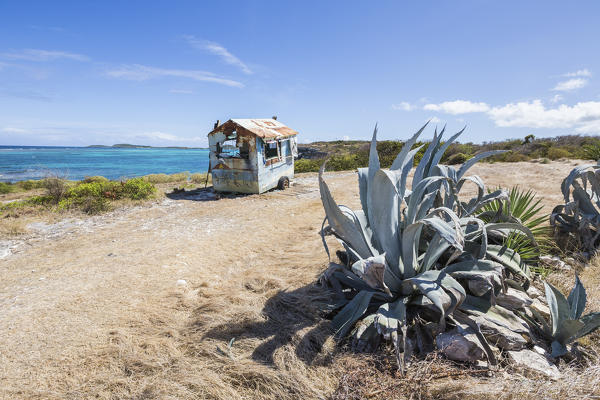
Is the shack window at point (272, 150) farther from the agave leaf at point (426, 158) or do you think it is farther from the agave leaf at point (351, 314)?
the agave leaf at point (351, 314)

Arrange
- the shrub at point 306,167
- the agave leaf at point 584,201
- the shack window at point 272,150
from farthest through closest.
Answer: the shrub at point 306,167 → the shack window at point 272,150 → the agave leaf at point 584,201

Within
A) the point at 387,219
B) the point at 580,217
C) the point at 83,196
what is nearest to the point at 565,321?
the point at 387,219

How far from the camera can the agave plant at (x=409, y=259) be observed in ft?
6.41

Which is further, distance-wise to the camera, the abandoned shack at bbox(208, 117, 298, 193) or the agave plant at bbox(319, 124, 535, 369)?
the abandoned shack at bbox(208, 117, 298, 193)

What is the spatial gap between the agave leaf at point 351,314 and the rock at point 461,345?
0.53 meters

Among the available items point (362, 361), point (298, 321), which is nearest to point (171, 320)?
point (298, 321)

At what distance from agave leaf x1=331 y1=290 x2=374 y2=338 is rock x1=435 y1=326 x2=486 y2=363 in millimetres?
534

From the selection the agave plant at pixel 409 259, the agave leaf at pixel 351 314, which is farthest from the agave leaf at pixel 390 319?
the agave leaf at pixel 351 314

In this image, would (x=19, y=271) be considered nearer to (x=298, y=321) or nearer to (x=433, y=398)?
(x=298, y=321)

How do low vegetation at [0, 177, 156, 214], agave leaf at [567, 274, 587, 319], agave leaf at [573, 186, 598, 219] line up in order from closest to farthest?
agave leaf at [567, 274, 587, 319] → agave leaf at [573, 186, 598, 219] → low vegetation at [0, 177, 156, 214]

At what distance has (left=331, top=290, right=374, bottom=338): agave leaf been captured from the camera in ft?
7.02

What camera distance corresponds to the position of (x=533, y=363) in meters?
1.84

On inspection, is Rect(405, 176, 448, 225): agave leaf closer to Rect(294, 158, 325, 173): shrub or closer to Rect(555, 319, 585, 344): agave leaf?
Rect(555, 319, 585, 344): agave leaf

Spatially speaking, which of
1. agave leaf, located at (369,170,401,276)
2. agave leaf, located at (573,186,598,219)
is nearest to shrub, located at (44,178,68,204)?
agave leaf, located at (369,170,401,276)
